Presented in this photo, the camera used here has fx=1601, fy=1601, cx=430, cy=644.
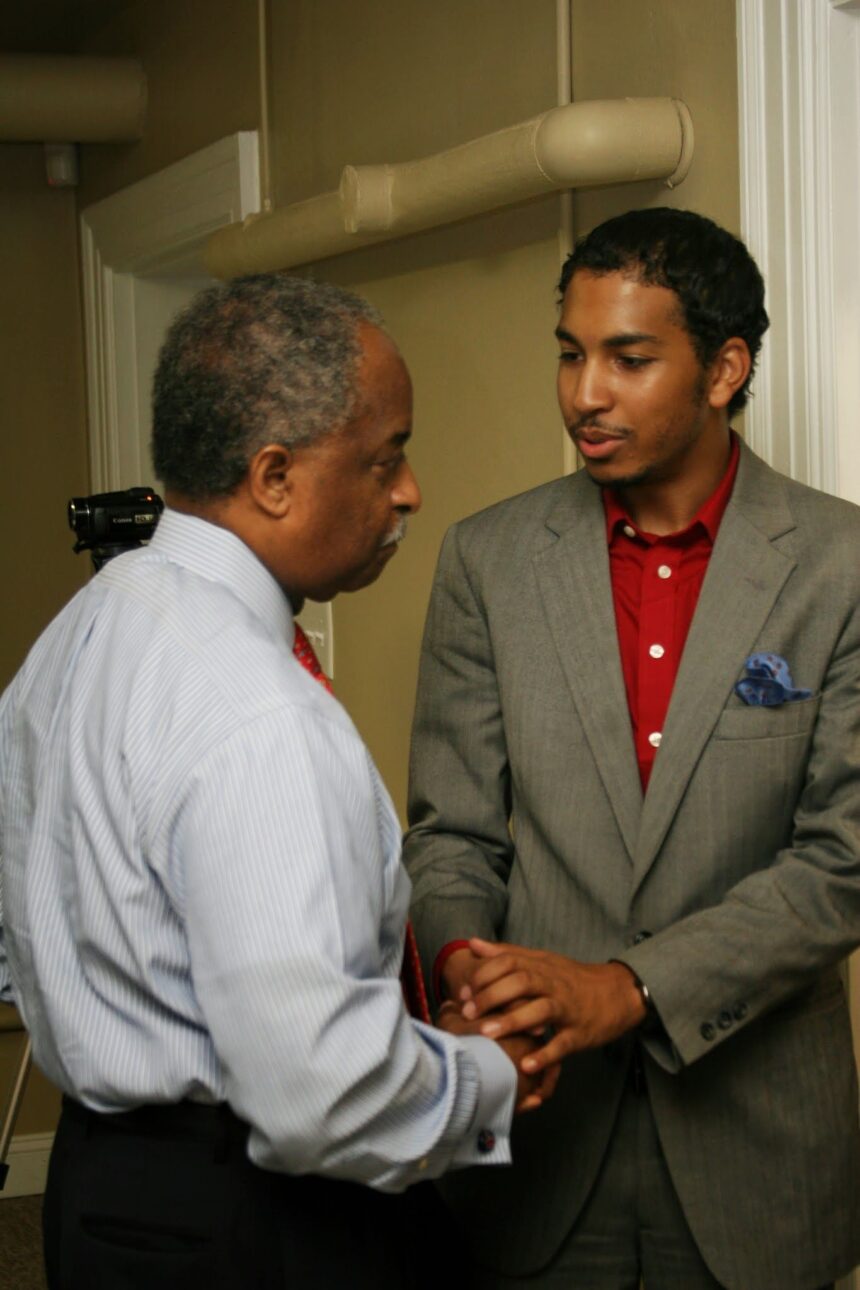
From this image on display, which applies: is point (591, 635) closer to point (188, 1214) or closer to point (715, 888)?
point (715, 888)

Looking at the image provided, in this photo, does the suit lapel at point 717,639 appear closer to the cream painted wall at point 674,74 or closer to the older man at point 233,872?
the older man at point 233,872

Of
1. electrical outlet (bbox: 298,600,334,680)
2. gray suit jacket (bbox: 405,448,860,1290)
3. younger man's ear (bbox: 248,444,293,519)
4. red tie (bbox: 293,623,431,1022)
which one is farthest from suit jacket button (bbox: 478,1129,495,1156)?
electrical outlet (bbox: 298,600,334,680)

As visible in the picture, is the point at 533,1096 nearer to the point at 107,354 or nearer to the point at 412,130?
the point at 412,130

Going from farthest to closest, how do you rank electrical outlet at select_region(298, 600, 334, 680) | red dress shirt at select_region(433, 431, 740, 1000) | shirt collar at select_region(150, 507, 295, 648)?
electrical outlet at select_region(298, 600, 334, 680), red dress shirt at select_region(433, 431, 740, 1000), shirt collar at select_region(150, 507, 295, 648)

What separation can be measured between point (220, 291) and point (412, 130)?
179 centimetres

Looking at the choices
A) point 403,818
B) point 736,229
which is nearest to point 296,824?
point 736,229

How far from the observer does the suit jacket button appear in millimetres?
1393

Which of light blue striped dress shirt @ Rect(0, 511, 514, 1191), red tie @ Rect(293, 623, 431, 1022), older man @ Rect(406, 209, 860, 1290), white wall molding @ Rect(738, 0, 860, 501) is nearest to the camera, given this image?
light blue striped dress shirt @ Rect(0, 511, 514, 1191)

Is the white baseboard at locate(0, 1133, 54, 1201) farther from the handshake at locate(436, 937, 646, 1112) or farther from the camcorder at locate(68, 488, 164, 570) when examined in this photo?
the handshake at locate(436, 937, 646, 1112)

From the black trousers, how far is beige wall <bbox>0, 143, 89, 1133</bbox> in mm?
3621

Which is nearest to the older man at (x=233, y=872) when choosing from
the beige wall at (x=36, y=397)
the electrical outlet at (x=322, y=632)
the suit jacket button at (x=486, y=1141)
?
the suit jacket button at (x=486, y=1141)

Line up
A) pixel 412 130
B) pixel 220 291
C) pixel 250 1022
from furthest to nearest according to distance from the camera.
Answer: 1. pixel 412 130
2. pixel 220 291
3. pixel 250 1022

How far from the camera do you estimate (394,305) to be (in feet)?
10.6

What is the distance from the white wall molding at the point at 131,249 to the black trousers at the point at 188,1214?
2748 millimetres
